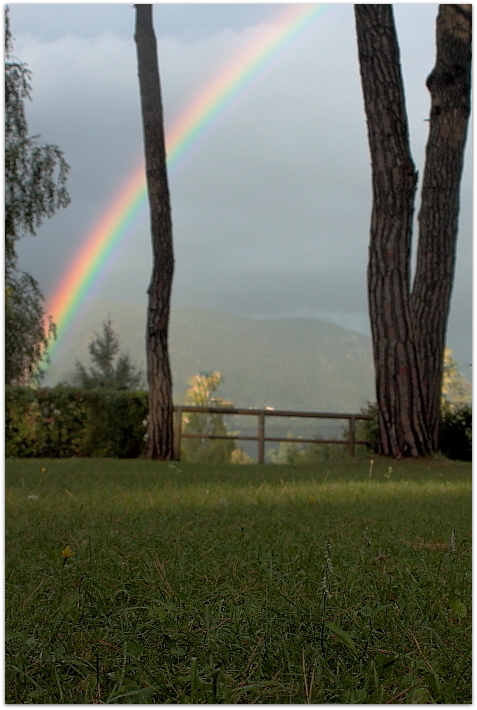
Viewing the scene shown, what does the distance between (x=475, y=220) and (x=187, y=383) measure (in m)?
36.2

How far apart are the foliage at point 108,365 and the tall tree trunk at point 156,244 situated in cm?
3158

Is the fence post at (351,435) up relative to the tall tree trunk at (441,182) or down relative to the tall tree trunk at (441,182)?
down

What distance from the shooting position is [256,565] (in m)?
2.22

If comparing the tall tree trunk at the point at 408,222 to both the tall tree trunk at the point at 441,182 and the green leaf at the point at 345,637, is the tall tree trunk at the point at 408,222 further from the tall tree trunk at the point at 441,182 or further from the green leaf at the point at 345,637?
the green leaf at the point at 345,637

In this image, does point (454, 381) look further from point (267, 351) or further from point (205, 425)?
point (267, 351)

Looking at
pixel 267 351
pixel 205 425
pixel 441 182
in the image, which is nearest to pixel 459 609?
pixel 441 182

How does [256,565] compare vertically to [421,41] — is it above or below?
below

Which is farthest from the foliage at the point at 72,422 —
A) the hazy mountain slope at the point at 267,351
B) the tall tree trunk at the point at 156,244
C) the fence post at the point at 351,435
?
the hazy mountain slope at the point at 267,351

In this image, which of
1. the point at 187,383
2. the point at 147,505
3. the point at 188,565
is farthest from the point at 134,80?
the point at 187,383

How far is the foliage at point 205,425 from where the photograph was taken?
20.2 m

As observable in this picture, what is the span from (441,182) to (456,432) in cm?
489

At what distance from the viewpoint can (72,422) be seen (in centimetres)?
1370

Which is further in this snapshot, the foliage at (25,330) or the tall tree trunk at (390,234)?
the foliage at (25,330)

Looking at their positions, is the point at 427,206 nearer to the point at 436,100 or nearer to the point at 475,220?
the point at 436,100
